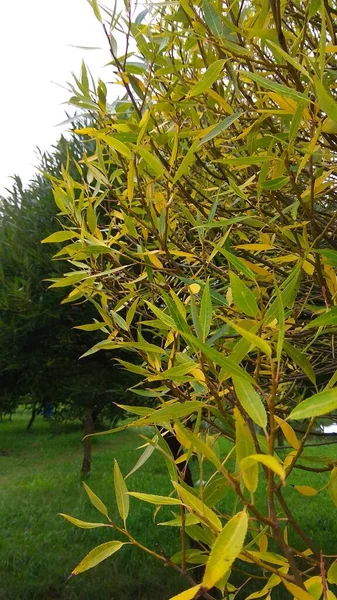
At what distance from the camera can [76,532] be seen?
5637mm

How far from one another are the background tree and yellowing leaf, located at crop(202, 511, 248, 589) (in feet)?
9.62

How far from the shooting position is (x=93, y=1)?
970 millimetres

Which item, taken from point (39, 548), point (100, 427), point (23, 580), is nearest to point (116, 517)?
point (39, 548)

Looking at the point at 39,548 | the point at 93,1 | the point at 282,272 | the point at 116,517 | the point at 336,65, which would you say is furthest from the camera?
the point at 116,517

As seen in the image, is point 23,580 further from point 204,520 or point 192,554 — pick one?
point 204,520

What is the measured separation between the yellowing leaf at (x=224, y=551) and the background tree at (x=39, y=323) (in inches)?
115

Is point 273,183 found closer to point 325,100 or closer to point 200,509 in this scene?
point 325,100

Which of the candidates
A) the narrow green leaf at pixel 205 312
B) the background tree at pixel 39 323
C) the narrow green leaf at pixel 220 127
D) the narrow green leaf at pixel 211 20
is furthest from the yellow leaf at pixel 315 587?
the background tree at pixel 39 323

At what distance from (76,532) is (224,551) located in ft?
18.8

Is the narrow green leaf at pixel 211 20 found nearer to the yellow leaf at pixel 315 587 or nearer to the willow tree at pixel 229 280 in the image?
the willow tree at pixel 229 280

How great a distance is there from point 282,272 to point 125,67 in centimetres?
52

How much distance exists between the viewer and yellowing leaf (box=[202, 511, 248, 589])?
0.40 m

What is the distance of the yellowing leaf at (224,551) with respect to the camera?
40 centimetres

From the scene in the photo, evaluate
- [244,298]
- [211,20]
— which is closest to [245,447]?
[244,298]
